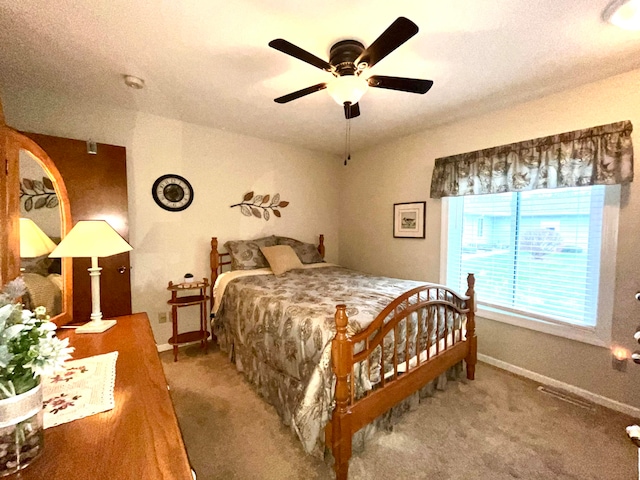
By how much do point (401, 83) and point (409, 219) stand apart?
1989mm

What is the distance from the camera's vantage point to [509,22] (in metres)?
1.56

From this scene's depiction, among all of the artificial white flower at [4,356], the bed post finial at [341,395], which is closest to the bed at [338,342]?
the bed post finial at [341,395]

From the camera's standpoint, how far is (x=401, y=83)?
1.69m

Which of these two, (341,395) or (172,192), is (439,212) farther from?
(172,192)

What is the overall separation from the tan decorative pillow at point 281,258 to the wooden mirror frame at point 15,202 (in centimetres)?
179

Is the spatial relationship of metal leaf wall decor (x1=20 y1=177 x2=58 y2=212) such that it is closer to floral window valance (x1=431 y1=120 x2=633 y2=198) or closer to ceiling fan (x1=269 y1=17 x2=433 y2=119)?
ceiling fan (x1=269 y1=17 x2=433 y2=119)

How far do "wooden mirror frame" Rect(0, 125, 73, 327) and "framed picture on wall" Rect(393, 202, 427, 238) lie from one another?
10.4ft

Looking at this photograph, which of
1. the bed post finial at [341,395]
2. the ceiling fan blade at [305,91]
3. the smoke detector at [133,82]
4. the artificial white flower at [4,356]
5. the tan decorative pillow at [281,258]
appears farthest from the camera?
the tan decorative pillow at [281,258]

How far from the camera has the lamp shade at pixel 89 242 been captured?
1549 millimetres

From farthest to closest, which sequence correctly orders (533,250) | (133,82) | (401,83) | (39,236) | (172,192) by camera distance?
1. (172,192)
2. (533,250)
3. (133,82)
4. (401,83)
5. (39,236)

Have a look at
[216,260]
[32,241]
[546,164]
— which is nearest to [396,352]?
[546,164]

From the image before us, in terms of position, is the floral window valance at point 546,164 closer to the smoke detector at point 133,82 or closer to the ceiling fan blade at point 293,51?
the ceiling fan blade at point 293,51

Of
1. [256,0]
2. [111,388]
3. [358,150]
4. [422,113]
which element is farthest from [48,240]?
[358,150]

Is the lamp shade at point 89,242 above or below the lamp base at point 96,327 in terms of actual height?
above
